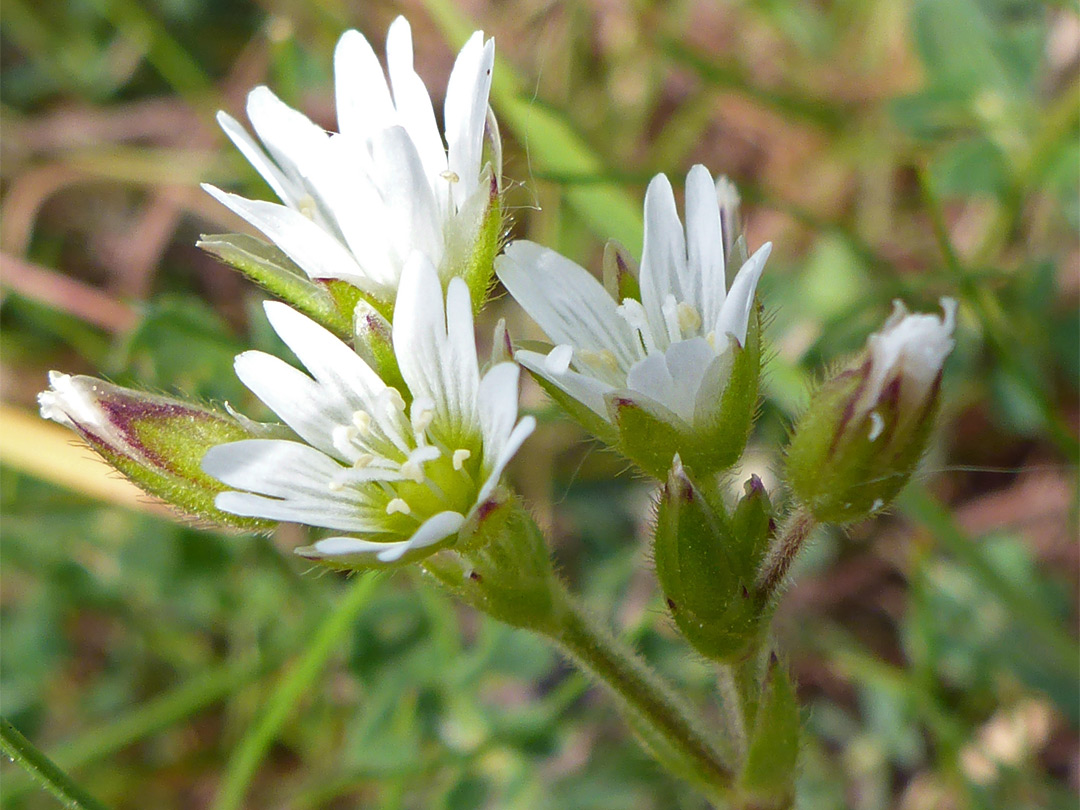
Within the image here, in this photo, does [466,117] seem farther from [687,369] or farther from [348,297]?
[687,369]

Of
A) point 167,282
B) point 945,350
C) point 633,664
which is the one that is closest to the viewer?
point 945,350

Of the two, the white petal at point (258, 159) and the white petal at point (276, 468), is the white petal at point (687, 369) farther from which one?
the white petal at point (258, 159)

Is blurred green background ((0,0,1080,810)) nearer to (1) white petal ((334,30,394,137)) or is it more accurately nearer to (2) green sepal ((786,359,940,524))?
(1) white petal ((334,30,394,137))

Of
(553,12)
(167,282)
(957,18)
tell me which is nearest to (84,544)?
(167,282)

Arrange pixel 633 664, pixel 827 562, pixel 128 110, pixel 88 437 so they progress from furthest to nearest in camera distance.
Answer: pixel 128 110
pixel 827 562
pixel 633 664
pixel 88 437

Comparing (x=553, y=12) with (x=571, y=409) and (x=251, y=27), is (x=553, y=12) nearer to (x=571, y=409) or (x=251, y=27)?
(x=251, y=27)

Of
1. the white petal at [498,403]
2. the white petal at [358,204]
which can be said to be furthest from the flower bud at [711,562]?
the white petal at [358,204]

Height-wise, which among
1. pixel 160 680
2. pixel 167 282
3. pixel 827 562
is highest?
pixel 167 282
